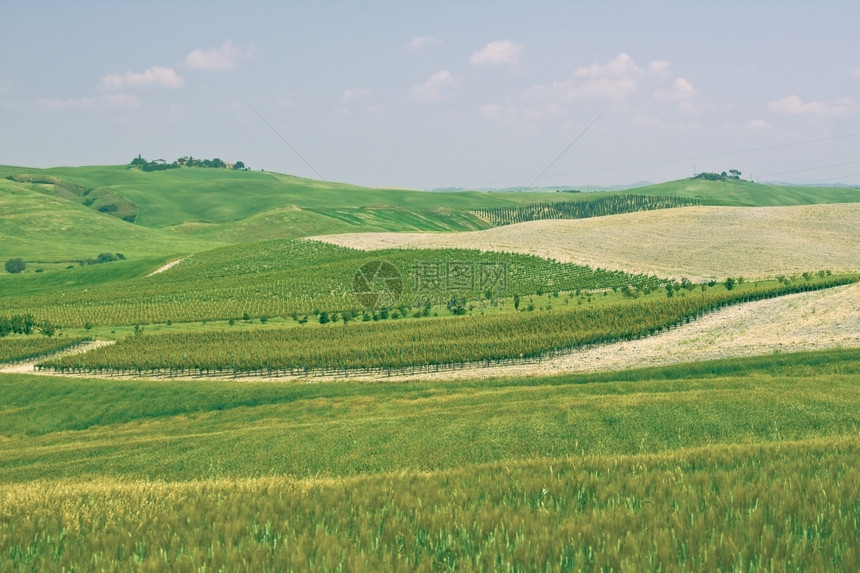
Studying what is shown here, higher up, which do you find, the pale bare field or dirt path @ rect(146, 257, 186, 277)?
the pale bare field

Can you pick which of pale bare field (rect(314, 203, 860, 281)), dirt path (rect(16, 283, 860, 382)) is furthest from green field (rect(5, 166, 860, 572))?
pale bare field (rect(314, 203, 860, 281))

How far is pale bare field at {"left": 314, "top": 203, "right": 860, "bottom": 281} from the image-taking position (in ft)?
349

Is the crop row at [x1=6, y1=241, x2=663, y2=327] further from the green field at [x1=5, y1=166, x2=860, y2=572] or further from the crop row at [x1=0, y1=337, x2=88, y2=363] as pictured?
the crop row at [x1=0, y1=337, x2=88, y2=363]

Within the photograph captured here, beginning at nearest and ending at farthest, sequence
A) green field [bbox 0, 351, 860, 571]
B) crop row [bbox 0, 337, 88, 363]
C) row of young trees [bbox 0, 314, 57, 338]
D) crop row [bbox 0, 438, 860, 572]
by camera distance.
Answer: crop row [bbox 0, 438, 860, 572]
green field [bbox 0, 351, 860, 571]
crop row [bbox 0, 337, 88, 363]
row of young trees [bbox 0, 314, 57, 338]

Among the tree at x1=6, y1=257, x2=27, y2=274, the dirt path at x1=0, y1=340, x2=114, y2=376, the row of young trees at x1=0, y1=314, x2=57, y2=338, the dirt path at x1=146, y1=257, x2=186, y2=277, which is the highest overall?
the dirt path at x1=146, y1=257, x2=186, y2=277

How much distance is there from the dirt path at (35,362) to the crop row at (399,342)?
75.8 inches

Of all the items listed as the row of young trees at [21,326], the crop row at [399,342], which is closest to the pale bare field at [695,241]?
the crop row at [399,342]

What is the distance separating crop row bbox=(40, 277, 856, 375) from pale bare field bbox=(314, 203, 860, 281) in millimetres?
30684

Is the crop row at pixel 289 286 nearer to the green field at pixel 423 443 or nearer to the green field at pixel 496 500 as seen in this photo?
the green field at pixel 423 443

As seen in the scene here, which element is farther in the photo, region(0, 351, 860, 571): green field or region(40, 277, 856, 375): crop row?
region(40, 277, 856, 375): crop row

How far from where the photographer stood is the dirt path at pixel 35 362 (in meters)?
66.4

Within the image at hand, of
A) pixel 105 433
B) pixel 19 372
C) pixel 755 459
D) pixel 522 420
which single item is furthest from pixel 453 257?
pixel 755 459

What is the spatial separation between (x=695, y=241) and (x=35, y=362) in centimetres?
10996

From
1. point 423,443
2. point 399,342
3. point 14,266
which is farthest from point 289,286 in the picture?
point 14,266
